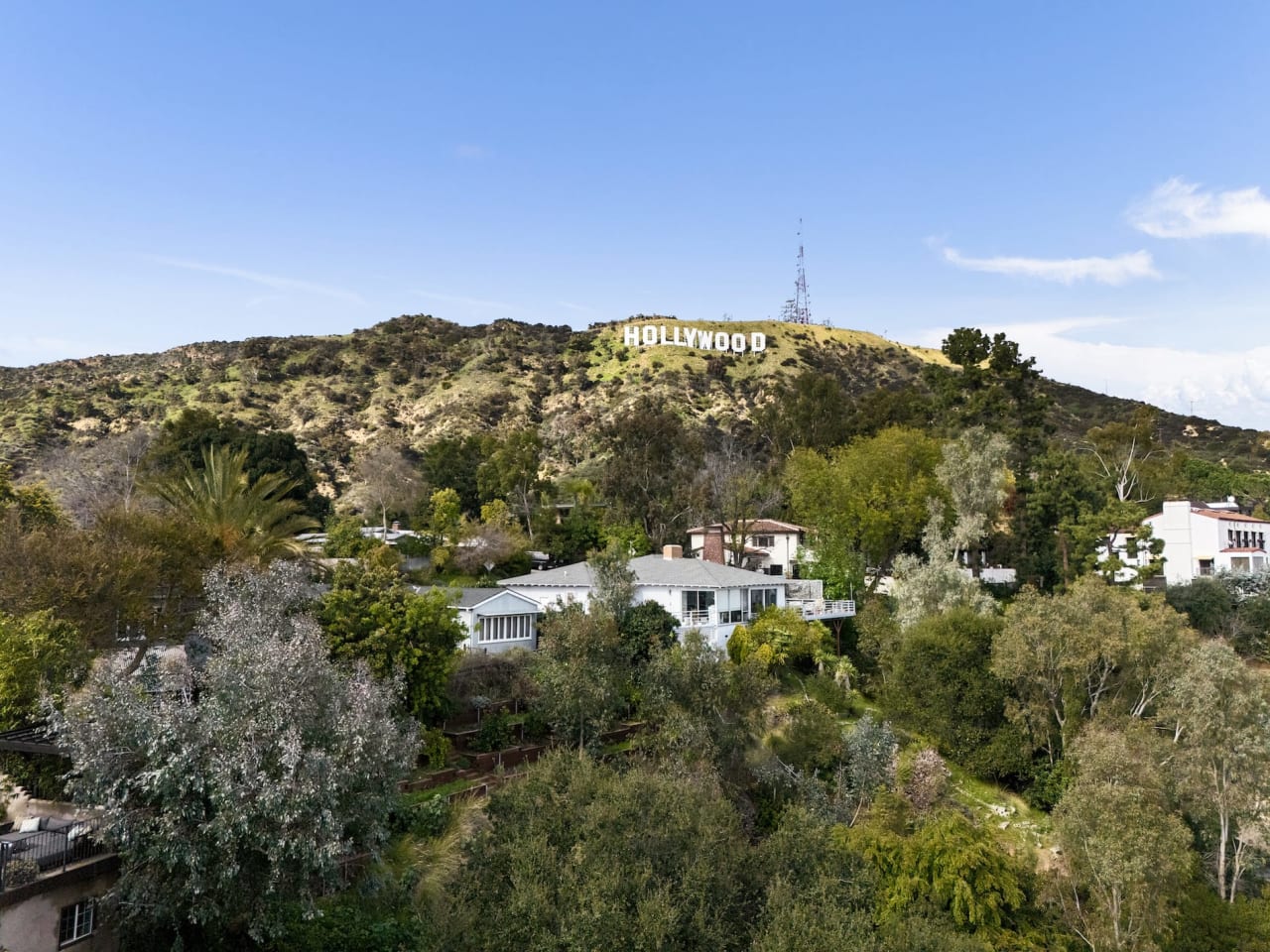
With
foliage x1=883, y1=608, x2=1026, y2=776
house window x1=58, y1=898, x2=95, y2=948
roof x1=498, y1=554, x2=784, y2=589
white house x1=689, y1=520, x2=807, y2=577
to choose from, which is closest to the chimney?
white house x1=689, y1=520, x2=807, y2=577

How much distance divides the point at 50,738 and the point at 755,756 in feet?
59.6

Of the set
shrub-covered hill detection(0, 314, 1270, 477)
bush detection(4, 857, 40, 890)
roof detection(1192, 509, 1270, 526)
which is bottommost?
bush detection(4, 857, 40, 890)

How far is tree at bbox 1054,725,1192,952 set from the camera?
2012cm

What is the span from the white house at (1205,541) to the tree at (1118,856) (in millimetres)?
32949

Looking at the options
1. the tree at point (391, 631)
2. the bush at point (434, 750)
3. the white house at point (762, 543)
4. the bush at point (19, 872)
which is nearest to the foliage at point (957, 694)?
the white house at point (762, 543)

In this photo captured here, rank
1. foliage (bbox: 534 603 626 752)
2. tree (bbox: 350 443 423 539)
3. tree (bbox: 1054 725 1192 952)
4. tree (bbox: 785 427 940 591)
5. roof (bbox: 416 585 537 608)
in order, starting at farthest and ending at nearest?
tree (bbox: 350 443 423 539) < tree (bbox: 785 427 940 591) < roof (bbox: 416 585 537 608) < foliage (bbox: 534 603 626 752) < tree (bbox: 1054 725 1192 952)

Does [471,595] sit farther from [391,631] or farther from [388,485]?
[388,485]

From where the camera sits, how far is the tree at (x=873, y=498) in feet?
151

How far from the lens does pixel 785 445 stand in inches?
2539

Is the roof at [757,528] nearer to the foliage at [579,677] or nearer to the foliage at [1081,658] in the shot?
the foliage at [1081,658]

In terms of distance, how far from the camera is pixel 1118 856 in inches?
792

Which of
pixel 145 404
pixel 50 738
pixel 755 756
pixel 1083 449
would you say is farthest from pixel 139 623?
pixel 1083 449

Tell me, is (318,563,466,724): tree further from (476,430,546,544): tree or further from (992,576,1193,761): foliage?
(476,430,546,544): tree

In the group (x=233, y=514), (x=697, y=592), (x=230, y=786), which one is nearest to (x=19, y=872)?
(x=230, y=786)
